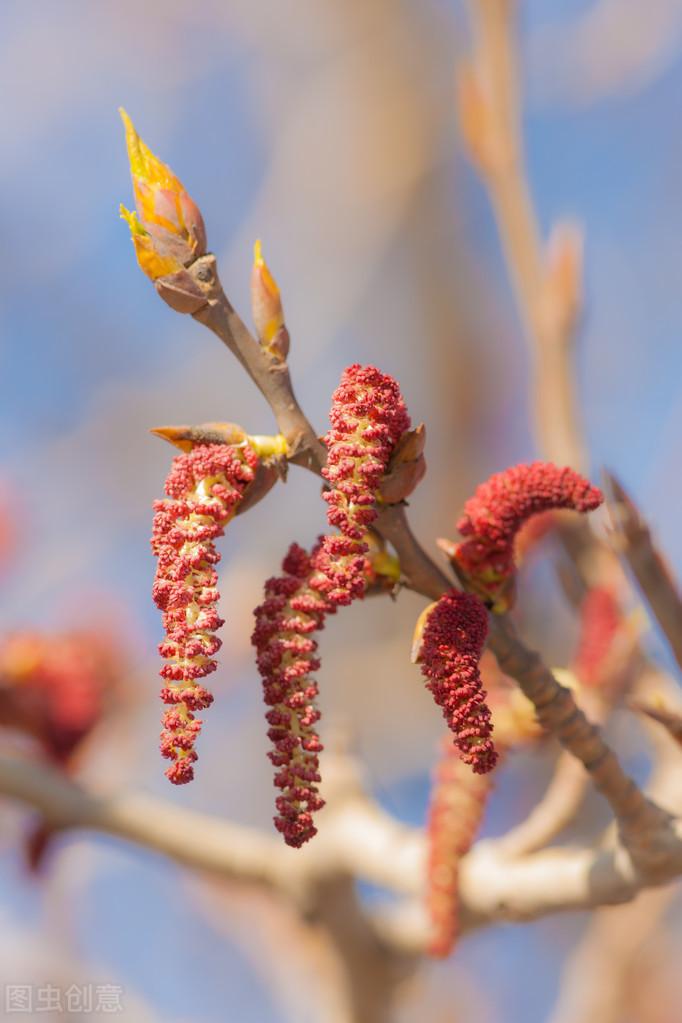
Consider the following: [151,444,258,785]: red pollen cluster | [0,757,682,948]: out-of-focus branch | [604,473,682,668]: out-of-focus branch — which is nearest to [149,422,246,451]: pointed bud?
[151,444,258,785]: red pollen cluster

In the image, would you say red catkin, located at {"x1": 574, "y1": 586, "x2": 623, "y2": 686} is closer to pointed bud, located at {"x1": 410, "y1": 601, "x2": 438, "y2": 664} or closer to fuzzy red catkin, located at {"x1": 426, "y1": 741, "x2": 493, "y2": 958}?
fuzzy red catkin, located at {"x1": 426, "y1": 741, "x2": 493, "y2": 958}

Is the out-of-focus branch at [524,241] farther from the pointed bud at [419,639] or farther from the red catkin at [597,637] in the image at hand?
the pointed bud at [419,639]

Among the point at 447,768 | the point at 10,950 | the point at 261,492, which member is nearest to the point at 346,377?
the point at 261,492

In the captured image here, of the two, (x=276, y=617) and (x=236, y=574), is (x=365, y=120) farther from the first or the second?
(x=276, y=617)

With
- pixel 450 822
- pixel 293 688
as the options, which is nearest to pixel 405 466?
pixel 293 688

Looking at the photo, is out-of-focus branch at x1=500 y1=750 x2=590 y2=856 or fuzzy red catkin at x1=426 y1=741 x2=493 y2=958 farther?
out-of-focus branch at x1=500 y1=750 x2=590 y2=856

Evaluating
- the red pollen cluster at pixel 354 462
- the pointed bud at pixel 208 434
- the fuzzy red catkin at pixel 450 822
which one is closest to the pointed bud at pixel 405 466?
the red pollen cluster at pixel 354 462
